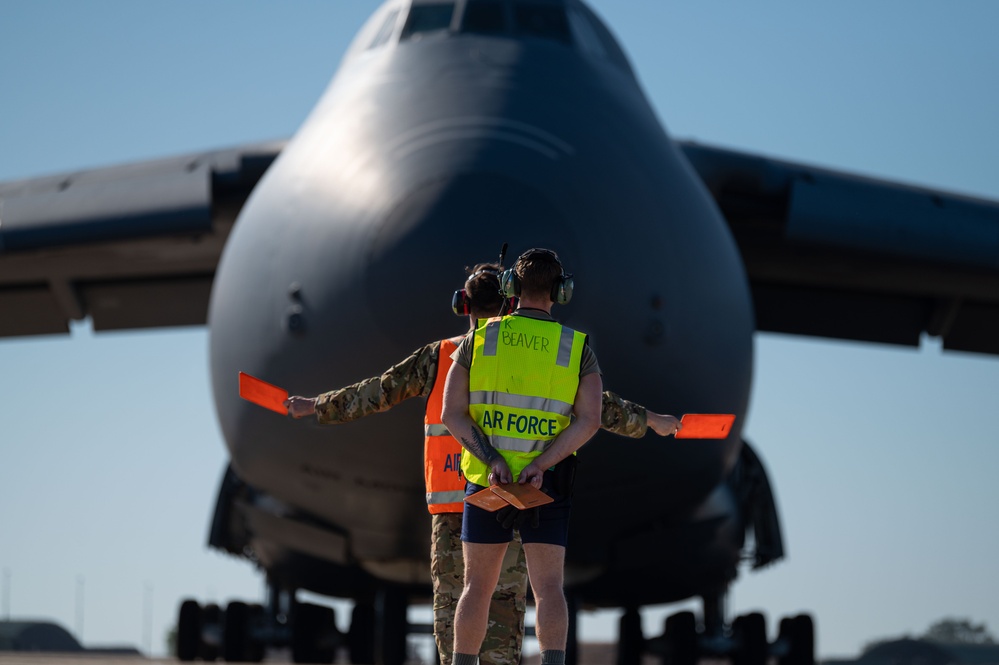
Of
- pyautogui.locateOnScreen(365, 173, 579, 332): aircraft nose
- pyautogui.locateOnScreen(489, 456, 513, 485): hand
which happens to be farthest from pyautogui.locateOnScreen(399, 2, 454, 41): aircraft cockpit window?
pyautogui.locateOnScreen(489, 456, 513, 485): hand

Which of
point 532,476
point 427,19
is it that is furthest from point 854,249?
point 532,476

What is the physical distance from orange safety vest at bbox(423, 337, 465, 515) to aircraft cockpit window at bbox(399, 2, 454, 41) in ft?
14.5

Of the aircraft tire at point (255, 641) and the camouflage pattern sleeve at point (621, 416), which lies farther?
the aircraft tire at point (255, 641)

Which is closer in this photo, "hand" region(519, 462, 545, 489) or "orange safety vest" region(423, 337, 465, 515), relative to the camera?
"hand" region(519, 462, 545, 489)

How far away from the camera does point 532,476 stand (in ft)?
12.0

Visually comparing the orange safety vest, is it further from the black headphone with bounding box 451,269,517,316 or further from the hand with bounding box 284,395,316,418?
the hand with bounding box 284,395,316,418

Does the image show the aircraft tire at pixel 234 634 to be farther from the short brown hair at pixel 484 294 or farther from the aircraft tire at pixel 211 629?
the short brown hair at pixel 484 294

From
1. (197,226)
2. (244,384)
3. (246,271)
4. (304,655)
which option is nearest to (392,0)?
(197,226)

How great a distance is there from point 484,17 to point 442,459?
464 centimetres

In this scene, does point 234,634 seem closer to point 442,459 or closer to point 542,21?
point 542,21

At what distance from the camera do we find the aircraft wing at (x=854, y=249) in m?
9.38

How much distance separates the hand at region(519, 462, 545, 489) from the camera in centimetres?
365

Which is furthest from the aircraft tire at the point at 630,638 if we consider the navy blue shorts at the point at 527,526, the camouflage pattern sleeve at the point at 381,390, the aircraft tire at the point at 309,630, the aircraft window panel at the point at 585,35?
the navy blue shorts at the point at 527,526

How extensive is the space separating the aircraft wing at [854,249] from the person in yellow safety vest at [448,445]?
17.8ft
